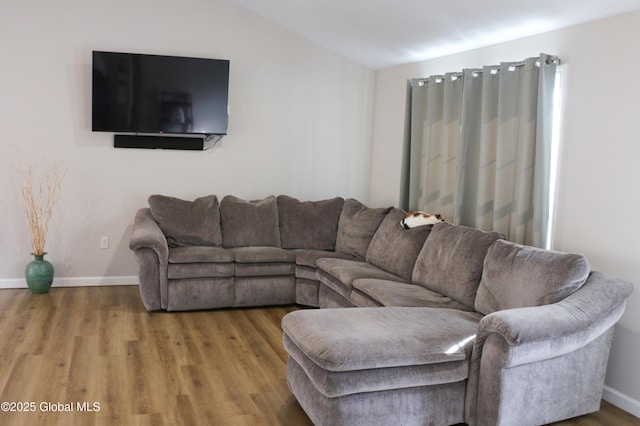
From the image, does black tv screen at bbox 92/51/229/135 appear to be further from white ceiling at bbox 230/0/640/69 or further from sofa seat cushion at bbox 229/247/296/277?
sofa seat cushion at bbox 229/247/296/277

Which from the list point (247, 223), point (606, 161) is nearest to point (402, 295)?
point (606, 161)

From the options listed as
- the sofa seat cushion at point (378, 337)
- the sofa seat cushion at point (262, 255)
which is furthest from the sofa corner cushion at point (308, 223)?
the sofa seat cushion at point (378, 337)

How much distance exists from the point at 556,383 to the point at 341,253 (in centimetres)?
272

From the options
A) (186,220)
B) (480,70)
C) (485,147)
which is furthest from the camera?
(186,220)

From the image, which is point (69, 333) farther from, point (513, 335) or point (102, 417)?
point (513, 335)

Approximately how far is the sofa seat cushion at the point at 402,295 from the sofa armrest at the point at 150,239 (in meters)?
1.59

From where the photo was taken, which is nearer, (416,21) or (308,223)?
(416,21)

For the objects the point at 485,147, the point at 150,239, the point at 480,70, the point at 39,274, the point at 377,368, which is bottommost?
the point at 39,274

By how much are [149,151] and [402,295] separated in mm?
3077

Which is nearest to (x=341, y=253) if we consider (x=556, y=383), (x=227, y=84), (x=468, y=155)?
(x=468, y=155)

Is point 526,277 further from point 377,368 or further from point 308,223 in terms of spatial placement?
point 308,223

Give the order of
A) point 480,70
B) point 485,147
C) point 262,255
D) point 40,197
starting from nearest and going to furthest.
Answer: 1. point 485,147
2. point 480,70
3. point 262,255
4. point 40,197

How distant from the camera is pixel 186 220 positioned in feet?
17.9

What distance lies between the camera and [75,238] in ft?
19.1
